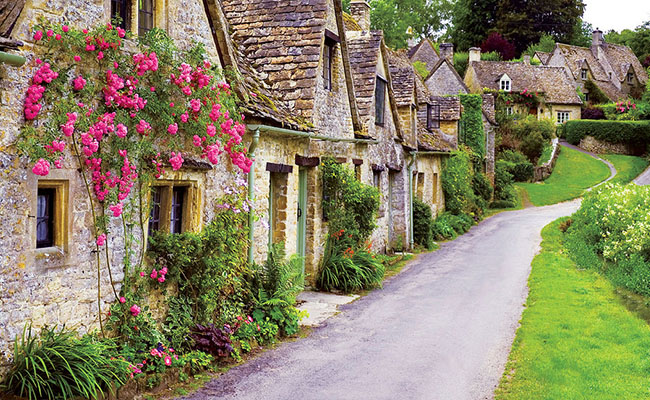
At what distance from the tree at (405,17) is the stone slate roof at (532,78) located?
8022 millimetres

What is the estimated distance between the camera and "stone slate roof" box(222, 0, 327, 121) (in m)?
15.0

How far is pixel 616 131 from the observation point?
55844 mm

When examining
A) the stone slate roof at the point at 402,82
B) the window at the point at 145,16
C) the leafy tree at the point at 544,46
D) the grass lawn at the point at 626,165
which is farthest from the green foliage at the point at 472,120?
the leafy tree at the point at 544,46

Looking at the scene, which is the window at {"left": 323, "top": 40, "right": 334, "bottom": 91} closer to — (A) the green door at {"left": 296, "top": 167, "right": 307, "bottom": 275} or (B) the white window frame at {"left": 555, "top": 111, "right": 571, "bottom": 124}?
(A) the green door at {"left": 296, "top": 167, "right": 307, "bottom": 275}

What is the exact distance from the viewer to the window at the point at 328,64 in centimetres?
1606

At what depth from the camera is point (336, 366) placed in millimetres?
9609

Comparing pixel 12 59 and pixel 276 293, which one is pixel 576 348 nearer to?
pixel 276 293

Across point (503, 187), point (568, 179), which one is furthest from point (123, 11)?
point (568, 179)

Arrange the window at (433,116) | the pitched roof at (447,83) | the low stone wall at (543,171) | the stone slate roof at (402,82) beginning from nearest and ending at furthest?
the stone slate roof at (402,82) < the window at (433,116) < the pitched roof at (447,83) < the low stone wall at (543,171)

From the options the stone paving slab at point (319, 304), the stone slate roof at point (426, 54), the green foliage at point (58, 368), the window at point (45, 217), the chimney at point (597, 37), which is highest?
the chimney at point (597, 37)

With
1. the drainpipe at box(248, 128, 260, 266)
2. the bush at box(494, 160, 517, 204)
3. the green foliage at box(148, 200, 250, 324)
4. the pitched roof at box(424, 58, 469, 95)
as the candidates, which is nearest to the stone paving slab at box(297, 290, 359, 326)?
the drainpipe at box(248, 128, 260, 266)

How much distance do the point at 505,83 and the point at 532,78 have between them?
11.7 feet

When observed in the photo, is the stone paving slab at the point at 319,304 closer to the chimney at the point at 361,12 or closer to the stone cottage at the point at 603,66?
the chimney at the point at 361,12

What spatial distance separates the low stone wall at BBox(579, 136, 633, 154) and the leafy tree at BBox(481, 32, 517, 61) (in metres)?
20.5
